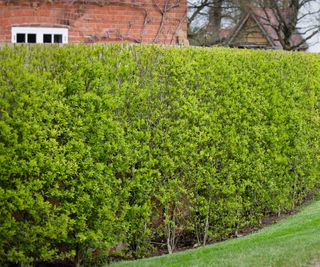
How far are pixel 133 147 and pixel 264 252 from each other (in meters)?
2.33

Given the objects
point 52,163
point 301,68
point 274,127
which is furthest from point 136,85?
point 301,68

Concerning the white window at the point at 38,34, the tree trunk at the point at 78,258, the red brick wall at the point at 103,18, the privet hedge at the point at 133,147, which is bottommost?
the tree trunk at the point at 78,258

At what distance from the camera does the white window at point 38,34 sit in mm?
16984

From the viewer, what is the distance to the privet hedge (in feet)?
Answer: 28.2

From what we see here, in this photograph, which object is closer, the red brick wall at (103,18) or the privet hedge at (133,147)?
the privet hedge at (133,147)

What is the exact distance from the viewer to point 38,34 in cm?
1708

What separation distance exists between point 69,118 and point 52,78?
0.55 meters

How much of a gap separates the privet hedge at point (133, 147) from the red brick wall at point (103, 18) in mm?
5456

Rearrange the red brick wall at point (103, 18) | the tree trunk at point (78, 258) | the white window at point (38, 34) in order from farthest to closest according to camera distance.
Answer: the red brick wall at point (103, 18) < the white window at point (38, 34) < the tree trunk at point (78, 258)

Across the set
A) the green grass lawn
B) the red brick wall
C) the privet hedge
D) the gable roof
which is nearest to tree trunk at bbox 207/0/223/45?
the gable roof

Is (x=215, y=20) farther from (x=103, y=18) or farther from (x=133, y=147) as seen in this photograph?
(x=133, y=147)

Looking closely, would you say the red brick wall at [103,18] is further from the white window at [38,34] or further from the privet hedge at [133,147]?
the privet hedge at [133,147]

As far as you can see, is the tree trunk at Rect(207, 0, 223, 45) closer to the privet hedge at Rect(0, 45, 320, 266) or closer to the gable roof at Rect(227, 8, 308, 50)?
the gable roof at Rect(227, 8, 308, 50)

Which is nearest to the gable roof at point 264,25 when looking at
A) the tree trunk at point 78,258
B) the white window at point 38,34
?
the white window at point 38,34
